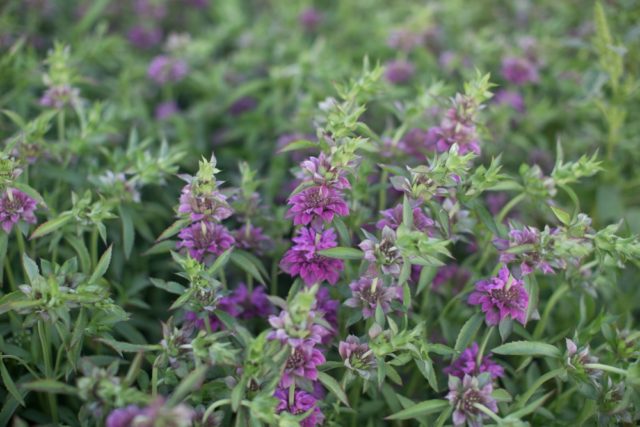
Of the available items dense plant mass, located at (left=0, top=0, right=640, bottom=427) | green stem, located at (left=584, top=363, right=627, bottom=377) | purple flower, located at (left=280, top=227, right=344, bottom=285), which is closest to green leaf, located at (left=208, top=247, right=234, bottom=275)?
dense plant mass, located at (left=0, top=0, right=640, bottom=427)

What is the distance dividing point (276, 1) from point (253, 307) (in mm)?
1968

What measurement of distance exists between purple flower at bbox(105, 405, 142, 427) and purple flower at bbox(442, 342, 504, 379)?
2.49ft

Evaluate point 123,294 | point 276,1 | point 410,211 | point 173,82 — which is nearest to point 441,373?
point 410,211

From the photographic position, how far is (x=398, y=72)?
2.43 m

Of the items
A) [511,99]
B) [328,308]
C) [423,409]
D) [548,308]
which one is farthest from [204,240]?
[511,99]

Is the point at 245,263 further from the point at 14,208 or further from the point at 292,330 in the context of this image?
the point at 14,208

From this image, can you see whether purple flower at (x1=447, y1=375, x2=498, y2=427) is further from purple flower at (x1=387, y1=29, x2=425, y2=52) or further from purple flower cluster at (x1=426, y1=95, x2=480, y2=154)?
purple flower at (x1=387, y1=29, x2=425, y2=52)

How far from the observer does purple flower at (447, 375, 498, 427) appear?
1.31 metres

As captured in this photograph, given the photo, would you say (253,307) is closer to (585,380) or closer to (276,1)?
(585,380)

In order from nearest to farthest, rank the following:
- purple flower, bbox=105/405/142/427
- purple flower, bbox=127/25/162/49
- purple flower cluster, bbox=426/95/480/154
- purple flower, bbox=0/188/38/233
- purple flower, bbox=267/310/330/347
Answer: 1. purple flower, bbox=105/405/142/427
2. purple flower, bbox=267/310/330/347
3. purple flower, bbox=0/188/38/233
4. purple flower cluster, bbox=426/95/480/154
5. purple flower, bbox=127/25/162/49

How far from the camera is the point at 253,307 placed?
5.28 ft

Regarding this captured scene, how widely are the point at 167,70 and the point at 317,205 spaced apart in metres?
1.27

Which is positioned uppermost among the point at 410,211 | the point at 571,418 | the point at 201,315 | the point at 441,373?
the point at 410,211

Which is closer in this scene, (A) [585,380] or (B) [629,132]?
(A) [585,380]
